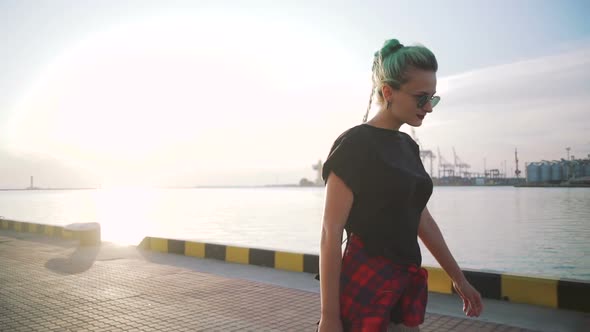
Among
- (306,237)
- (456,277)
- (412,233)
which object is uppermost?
(412,233)

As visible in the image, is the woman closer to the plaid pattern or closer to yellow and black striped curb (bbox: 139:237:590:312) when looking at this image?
the plaid pattern

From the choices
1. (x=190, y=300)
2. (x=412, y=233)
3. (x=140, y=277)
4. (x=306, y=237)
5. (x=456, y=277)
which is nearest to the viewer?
(x=412, y=233)

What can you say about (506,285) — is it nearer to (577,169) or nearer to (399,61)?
Answer: (399,61)

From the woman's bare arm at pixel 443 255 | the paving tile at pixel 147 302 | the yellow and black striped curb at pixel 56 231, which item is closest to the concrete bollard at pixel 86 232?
the yellow and black striped curb at pixel 56 231

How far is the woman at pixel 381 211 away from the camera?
1.46 metres

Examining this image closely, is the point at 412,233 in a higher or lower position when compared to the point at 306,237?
higher

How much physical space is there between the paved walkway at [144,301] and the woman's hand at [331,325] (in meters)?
3.19

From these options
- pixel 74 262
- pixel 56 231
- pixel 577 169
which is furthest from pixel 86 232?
pixel 577 169

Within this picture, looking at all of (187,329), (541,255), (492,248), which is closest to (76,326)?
(187,329)

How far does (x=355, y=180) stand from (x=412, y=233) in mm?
296

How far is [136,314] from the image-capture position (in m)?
4.93

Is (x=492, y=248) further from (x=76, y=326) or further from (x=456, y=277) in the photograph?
(x=456, y=277)

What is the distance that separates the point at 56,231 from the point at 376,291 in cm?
1308

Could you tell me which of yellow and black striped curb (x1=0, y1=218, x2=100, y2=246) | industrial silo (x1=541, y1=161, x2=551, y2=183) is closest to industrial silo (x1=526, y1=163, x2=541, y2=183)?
industrial silo (x1=541, y1=161, x2=551, y2=183)
